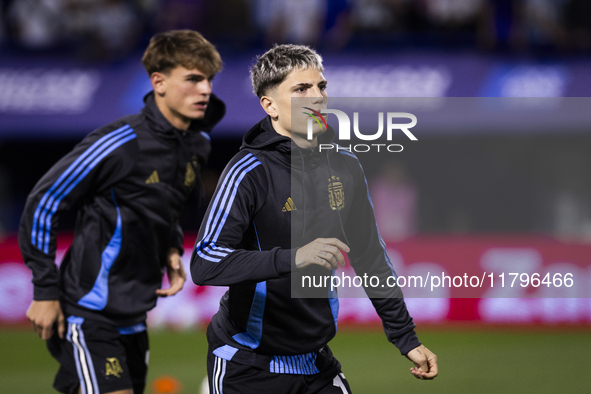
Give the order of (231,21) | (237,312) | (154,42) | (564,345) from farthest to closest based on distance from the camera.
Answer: (231,21) → (564,345) → (154,42) → (237,312)

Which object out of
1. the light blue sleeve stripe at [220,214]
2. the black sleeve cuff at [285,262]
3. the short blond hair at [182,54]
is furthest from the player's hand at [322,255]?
the short blond hair at [182,54]

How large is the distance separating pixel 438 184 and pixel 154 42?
24.5 feet

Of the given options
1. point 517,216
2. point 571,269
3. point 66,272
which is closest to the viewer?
point 66,272

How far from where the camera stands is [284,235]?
286 centimetres

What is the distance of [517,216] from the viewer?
10.3 metres

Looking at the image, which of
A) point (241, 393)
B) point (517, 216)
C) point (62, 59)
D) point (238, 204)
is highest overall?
point (62, 59)

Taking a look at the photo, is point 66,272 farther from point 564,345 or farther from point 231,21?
point 231,21

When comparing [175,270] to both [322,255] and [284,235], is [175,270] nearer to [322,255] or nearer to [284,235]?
[284,235]

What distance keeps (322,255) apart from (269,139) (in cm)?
68

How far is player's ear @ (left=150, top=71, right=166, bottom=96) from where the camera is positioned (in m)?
3.91

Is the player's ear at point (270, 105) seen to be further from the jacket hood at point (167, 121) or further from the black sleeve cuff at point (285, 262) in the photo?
the jacket hood at point (167, 121)

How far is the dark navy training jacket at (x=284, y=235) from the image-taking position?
2.75 metres

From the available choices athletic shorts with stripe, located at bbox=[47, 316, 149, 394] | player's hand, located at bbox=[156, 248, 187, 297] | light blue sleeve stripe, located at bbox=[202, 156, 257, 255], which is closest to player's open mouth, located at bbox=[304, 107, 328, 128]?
light blue sleeve stripe, located at bbox=[202, 156, 257, 255]

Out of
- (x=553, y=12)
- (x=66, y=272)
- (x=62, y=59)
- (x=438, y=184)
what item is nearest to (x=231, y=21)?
(x=62, y=59)
